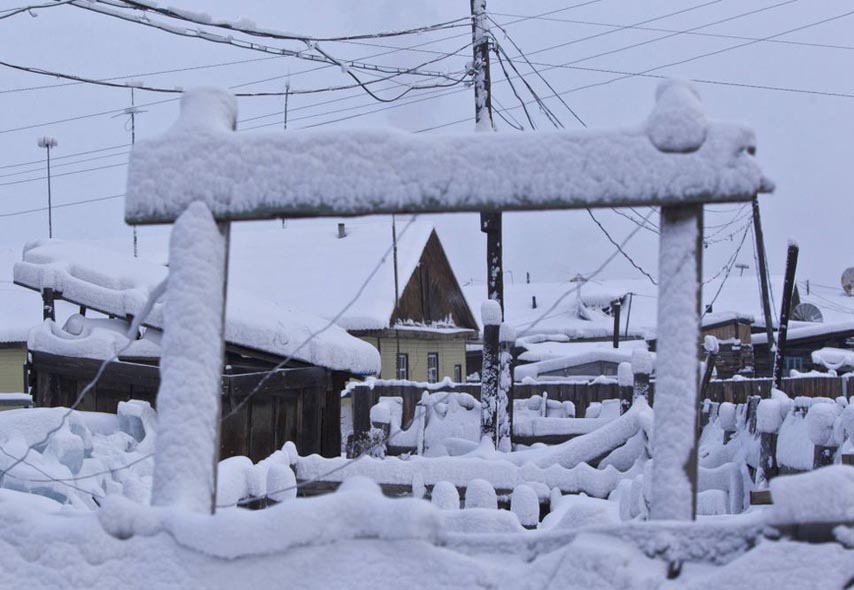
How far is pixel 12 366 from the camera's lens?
922 inches

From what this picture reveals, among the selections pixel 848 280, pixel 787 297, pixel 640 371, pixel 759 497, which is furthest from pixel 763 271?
pixel 848 280

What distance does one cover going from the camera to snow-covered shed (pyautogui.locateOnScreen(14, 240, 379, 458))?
34.4 feet

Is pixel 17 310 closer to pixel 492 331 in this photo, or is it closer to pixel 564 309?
pixel 492 331

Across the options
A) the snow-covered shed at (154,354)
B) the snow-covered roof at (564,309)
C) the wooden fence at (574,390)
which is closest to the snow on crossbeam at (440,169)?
the snow-covered shed at (154,354)

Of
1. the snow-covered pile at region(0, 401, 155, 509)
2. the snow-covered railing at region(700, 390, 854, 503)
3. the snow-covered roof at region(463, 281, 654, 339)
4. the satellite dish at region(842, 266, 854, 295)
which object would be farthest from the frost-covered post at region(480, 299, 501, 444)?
the satellite dish at region(842, 266, 854, 295)

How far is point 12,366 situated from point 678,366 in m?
24.1

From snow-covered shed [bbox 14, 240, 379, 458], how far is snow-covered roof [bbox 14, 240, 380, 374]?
0.01 meters

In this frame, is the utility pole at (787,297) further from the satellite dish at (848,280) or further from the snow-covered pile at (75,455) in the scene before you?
the satellite dish at (848,280)

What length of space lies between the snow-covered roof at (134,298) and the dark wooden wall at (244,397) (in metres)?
0.40

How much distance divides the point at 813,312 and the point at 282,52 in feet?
127

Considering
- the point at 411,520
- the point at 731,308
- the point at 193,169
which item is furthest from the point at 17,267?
the point at 731,308

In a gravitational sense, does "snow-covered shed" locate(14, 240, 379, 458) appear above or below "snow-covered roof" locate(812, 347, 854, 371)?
above

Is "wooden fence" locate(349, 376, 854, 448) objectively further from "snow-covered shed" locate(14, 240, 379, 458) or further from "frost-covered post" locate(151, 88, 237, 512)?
"frost-covered post" locate(151, 88, 237, 512)

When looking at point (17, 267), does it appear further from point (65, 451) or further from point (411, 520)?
point (411, 520)
